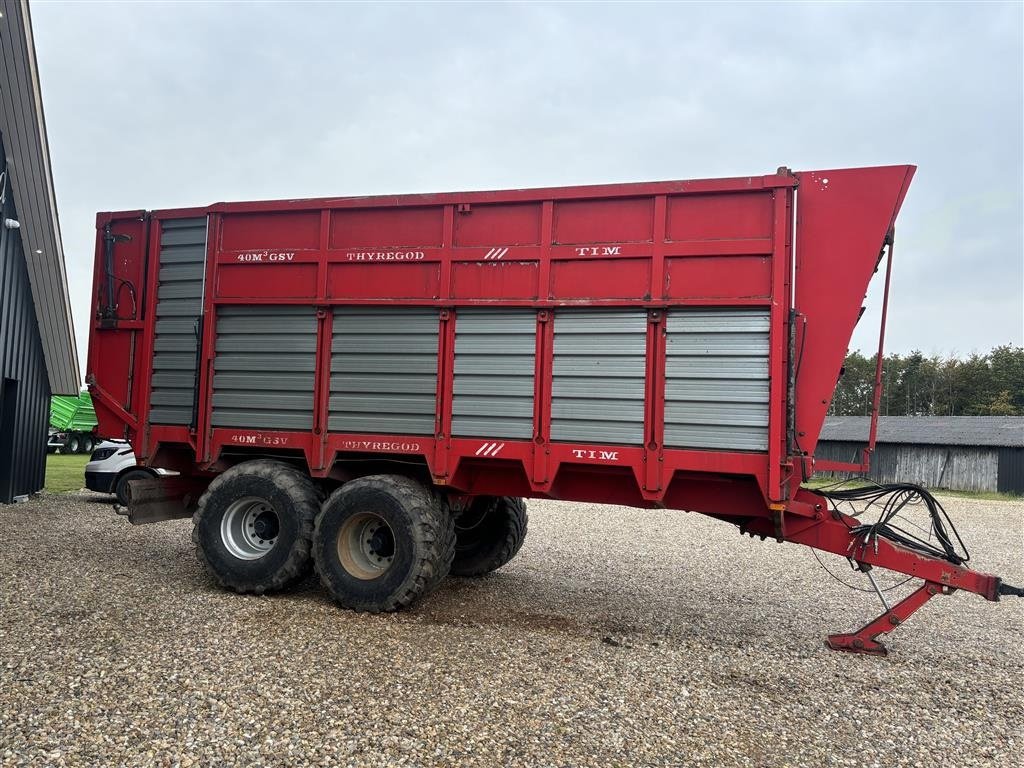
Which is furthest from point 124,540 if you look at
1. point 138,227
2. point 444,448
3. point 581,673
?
point 581,673

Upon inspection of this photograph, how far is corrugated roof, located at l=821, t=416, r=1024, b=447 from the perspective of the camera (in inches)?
1052

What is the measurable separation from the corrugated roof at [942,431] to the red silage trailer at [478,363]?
896 inches

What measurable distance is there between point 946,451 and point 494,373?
27904 mm

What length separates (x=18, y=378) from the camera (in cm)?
1138

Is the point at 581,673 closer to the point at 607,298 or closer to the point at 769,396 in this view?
the point at 769,396

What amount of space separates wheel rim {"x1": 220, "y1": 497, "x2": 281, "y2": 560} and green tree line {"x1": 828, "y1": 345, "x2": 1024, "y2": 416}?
52.4 m

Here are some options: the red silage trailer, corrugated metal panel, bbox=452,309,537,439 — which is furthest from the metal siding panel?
corrugated metal panel, bbox=452,309,537,439

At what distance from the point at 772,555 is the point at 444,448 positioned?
6587mm

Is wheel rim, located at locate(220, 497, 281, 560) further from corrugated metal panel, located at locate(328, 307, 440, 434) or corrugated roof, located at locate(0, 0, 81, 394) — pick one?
corrugated roof, located at locate(0, 0, 81, 394)

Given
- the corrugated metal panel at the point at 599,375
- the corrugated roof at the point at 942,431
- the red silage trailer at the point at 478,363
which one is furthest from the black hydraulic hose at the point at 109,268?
the corrugated roof at the point at 942,431

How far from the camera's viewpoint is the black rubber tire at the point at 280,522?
6.20m

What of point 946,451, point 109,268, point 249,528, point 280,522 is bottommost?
point 249,528

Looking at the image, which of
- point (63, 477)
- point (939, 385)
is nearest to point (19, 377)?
point (63, 477)

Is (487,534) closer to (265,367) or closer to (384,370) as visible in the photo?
(384,370)
